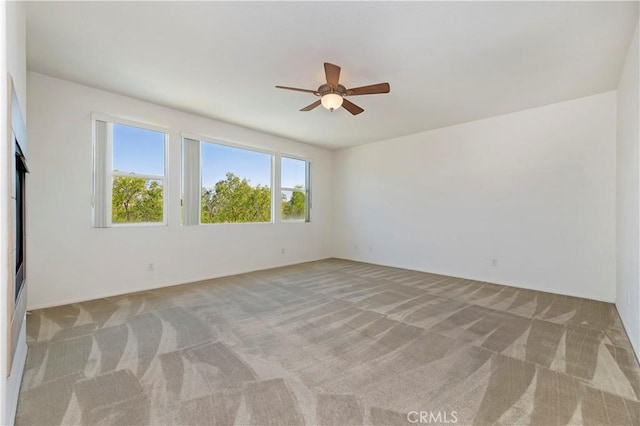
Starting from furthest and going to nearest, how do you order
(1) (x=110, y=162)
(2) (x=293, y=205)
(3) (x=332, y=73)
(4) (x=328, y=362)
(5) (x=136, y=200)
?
1. (2) (x=293, y=205)
2. (5) (x=136, y=200)
3. (1) (x=110, y=162)
4. (3) (x=332, y=73)
5. (4) (x=328, y=362)

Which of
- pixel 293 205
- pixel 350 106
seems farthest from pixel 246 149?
pixel 350 106

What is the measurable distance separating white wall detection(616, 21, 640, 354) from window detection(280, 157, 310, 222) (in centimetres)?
519

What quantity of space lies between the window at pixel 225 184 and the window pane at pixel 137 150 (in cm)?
39

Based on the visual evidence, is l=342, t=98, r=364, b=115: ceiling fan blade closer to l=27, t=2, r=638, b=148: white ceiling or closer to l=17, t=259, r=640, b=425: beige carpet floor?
l=27, t=2, r=638, b=148: white ceiling

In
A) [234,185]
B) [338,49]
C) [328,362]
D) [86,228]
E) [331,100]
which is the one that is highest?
[338,49]

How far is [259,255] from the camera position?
18.6 ft

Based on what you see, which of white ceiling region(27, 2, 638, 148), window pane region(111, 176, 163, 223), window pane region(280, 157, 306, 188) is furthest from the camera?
window pane region(280, 157, 306, 188)

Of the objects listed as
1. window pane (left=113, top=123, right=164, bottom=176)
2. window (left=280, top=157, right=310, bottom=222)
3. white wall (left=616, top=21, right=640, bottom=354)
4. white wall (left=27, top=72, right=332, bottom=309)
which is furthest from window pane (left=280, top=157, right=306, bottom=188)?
white wall (left=616, top=21, right=640, bottom=354)

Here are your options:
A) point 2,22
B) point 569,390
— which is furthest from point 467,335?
point 2,22

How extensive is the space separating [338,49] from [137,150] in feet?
11.0

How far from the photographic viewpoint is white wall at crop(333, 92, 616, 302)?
3.83 meters

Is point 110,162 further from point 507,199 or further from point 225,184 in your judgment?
point 507,199

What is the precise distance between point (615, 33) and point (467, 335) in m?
3.03

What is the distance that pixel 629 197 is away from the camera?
9.10ft
